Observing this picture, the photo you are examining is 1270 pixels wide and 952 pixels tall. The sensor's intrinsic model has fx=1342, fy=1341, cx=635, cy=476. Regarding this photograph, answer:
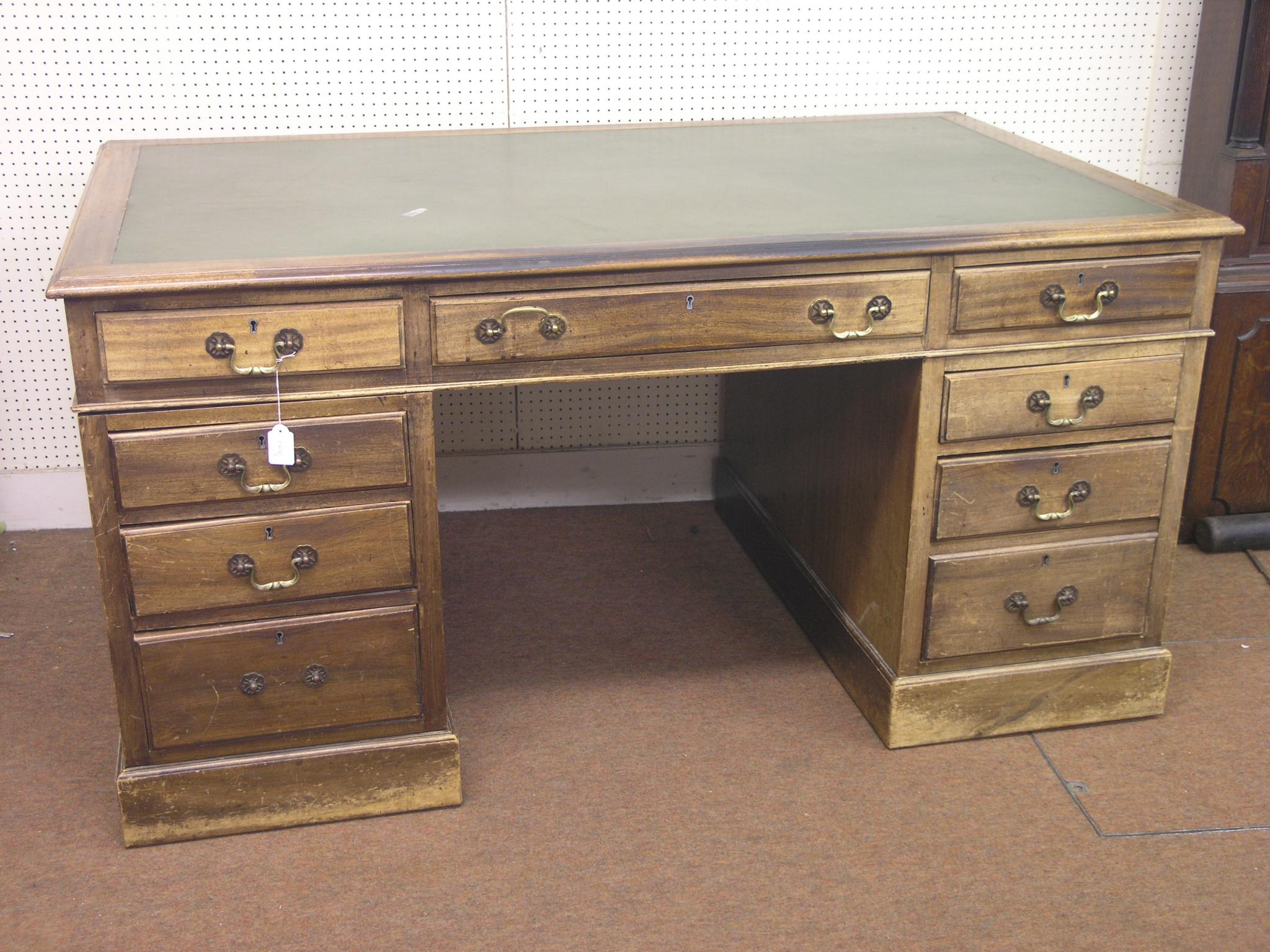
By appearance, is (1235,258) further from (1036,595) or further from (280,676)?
(280,676)

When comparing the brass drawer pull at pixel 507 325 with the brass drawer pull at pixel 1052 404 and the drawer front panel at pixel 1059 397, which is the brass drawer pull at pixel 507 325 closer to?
the drawer front panel at pixel 1059 397

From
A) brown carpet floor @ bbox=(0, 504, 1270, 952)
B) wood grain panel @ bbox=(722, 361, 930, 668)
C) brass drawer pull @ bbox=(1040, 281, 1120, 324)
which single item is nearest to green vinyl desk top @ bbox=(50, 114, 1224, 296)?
brass drawer pull @ bbox=(1040, 281, 1120, 324)

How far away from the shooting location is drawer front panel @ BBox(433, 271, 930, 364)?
238 centimetres

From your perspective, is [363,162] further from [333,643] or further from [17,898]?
[17,898]

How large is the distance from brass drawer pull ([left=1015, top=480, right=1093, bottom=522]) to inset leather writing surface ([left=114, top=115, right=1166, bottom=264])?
1.78 feet

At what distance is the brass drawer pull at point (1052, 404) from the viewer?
8.73 feet

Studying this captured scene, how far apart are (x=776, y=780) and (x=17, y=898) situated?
1446 mm

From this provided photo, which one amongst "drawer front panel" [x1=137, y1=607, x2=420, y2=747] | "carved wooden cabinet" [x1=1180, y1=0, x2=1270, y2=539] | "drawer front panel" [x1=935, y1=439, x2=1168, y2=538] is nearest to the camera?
"drawer front panel" [x1=137, y1=607, x2=420, y2=747]

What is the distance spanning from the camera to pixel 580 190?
2.81 metres

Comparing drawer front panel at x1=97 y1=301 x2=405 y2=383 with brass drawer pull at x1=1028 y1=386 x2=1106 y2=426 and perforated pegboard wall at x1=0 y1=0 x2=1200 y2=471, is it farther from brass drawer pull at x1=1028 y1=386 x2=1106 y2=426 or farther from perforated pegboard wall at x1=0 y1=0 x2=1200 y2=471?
perforated pegboard wall at x1=0 y1=0 x2=1200 y2=471

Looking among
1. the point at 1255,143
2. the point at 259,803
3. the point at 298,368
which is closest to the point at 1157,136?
the point at 1255,143

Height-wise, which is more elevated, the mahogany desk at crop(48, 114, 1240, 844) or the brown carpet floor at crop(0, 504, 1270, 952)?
the mahogany desk at crop(48, 114, 1240, 844)

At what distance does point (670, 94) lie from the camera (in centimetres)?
361

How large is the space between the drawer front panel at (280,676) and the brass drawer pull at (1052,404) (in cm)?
129
